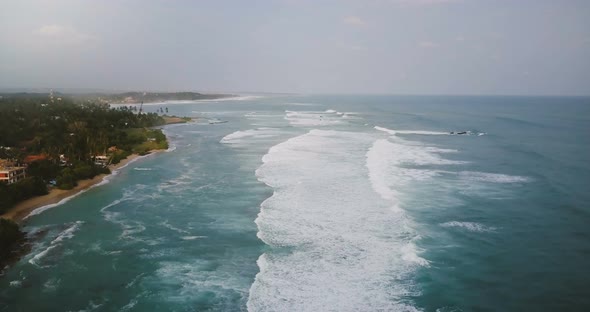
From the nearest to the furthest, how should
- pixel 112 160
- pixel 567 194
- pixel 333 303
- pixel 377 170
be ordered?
pixel 333 303
pixel 567 194
pixel 377 170
pixel 112 160

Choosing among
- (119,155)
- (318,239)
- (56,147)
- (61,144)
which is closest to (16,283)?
(318,239)

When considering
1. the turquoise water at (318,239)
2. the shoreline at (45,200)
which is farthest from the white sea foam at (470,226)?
the shoreline at (45,200)

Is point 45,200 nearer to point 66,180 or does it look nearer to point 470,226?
point 66,180

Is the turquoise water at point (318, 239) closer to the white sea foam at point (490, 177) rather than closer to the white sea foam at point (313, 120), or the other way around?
the white sea foam at point (490, 177)

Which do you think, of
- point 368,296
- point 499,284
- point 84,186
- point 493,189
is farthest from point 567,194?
point 84,186

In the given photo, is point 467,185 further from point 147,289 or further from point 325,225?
point 147,289

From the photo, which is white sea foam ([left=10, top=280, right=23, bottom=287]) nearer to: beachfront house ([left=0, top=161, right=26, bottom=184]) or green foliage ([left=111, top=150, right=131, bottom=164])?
beachfront house ([left=0, top=161, right=26, bottom=184])
